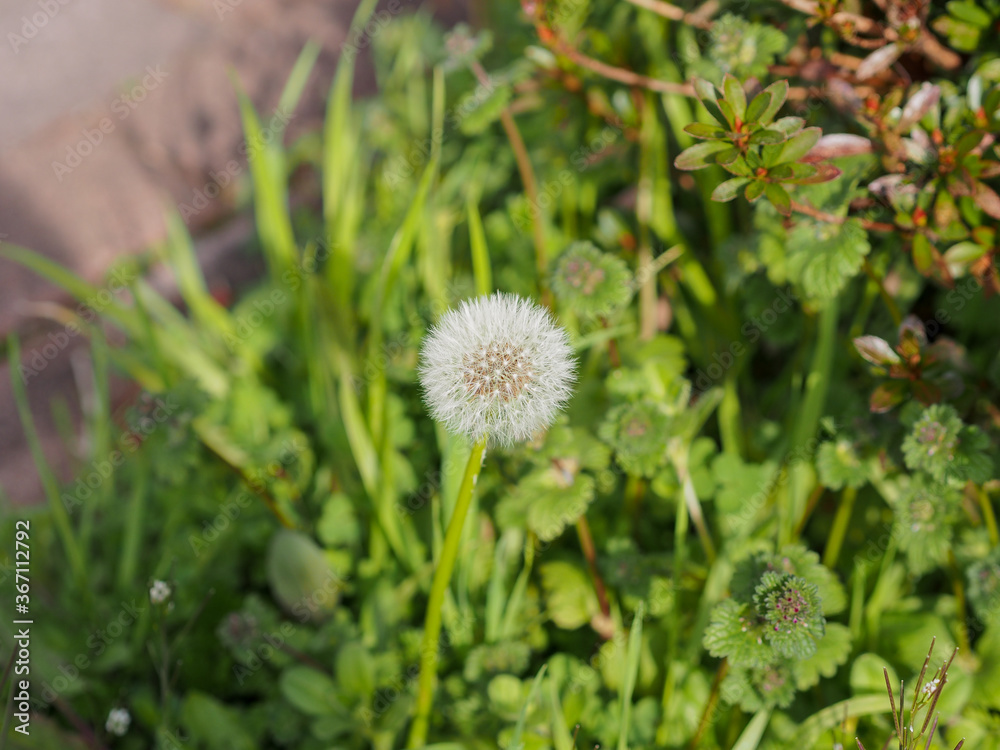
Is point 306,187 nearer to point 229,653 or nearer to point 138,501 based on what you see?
point 138,501

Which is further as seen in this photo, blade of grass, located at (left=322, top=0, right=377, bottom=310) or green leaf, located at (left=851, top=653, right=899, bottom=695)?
blade of grass, located at (left=322, top=0, right=377, bottom=310)

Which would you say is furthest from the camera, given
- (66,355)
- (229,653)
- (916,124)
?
(66,355)

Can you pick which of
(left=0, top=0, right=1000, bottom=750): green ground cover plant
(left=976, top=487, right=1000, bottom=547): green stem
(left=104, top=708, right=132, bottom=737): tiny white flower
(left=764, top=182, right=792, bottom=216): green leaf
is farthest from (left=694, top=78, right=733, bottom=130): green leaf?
(left=104, top=708, right=132, bottom=737): tiny white flower

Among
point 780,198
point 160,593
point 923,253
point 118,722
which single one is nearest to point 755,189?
point 780,198

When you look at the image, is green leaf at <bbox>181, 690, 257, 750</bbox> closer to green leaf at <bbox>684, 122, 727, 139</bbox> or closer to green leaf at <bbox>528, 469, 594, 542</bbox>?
green leaf at <bbox>528, 469, 594, 542</bbox>

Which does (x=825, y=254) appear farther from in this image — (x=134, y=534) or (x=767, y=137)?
(x=134, y=534)

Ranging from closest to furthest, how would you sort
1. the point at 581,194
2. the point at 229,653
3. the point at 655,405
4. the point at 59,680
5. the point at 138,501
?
the point at 655,405 < the point at 59,680 < the point at 229,653 < the point at 138,501 < the point at 581,194

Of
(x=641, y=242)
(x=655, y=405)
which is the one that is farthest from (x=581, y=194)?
(x=655, y=405)
